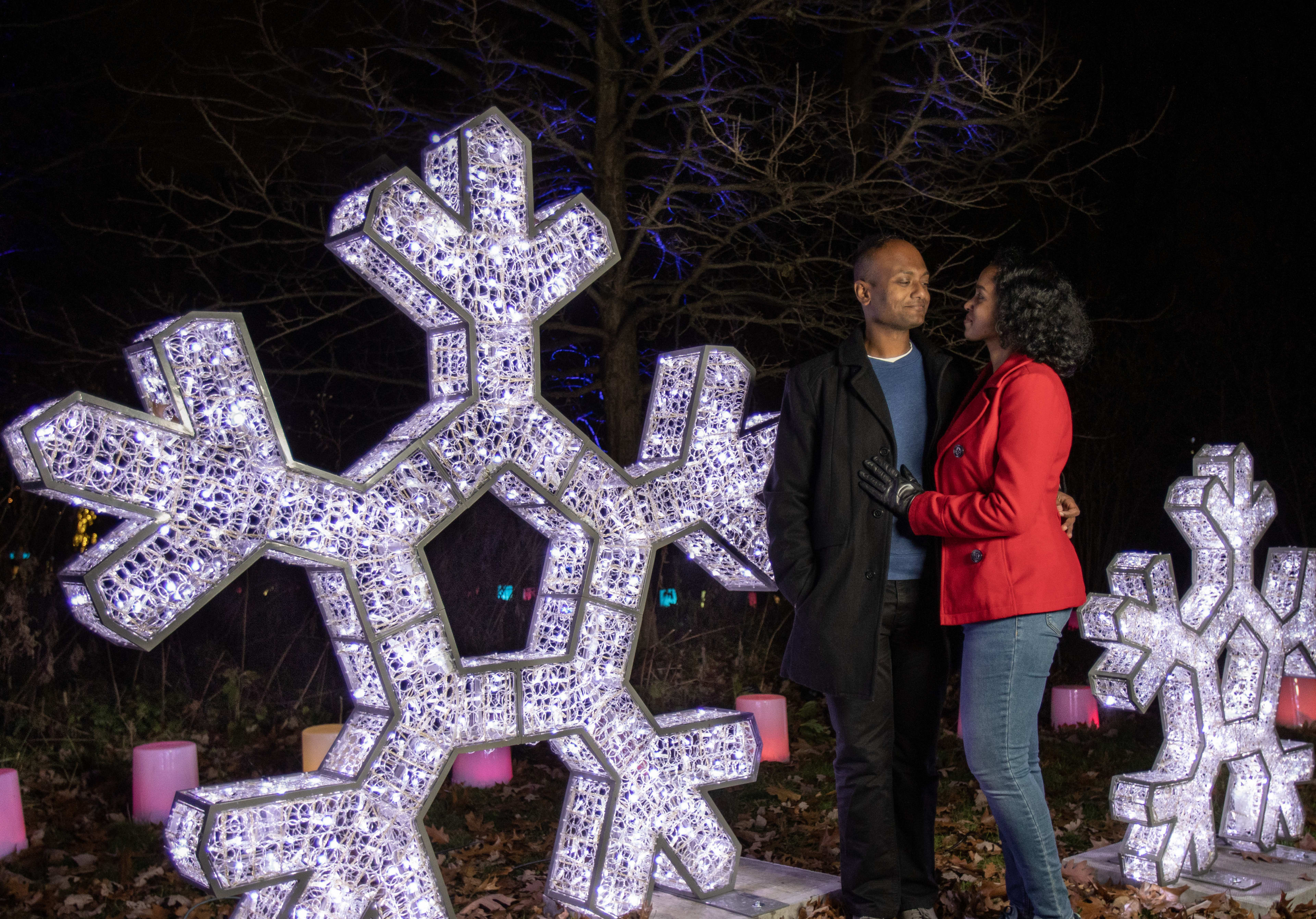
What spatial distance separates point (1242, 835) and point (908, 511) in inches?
97.7

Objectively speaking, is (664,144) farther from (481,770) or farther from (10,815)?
(10,815)

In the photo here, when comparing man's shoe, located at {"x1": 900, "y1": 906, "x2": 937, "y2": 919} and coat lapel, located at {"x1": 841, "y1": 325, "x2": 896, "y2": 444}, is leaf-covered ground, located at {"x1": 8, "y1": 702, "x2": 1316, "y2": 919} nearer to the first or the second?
man's shoe, located at {"x1": 900, "y1": 906, "x2": 937, "y2": 919}

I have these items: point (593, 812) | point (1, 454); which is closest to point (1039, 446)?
point (593, 812)

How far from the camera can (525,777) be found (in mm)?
6484

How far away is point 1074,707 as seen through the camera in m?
7.87

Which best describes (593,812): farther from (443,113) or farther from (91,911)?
(443,113)

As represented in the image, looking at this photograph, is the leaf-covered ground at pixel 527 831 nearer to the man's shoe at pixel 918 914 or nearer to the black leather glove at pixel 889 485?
the man's shoe at pixel 918 914

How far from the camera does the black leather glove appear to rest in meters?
3.54

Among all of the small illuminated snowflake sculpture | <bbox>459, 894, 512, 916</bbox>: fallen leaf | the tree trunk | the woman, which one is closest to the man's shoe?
the woman

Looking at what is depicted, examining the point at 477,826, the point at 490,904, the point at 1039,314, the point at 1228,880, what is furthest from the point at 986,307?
the point at 477,826

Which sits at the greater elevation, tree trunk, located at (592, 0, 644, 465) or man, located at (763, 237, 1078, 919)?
tree trunk, located at (592, 0, 644, 465)

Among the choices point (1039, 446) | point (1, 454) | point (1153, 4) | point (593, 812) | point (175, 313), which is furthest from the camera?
point (1153, 4)

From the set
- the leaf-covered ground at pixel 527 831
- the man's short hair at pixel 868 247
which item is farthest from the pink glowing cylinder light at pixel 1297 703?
the man's short hair at pixel 868 247

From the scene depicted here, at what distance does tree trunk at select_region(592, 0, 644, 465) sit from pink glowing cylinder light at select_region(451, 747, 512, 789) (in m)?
2.05
